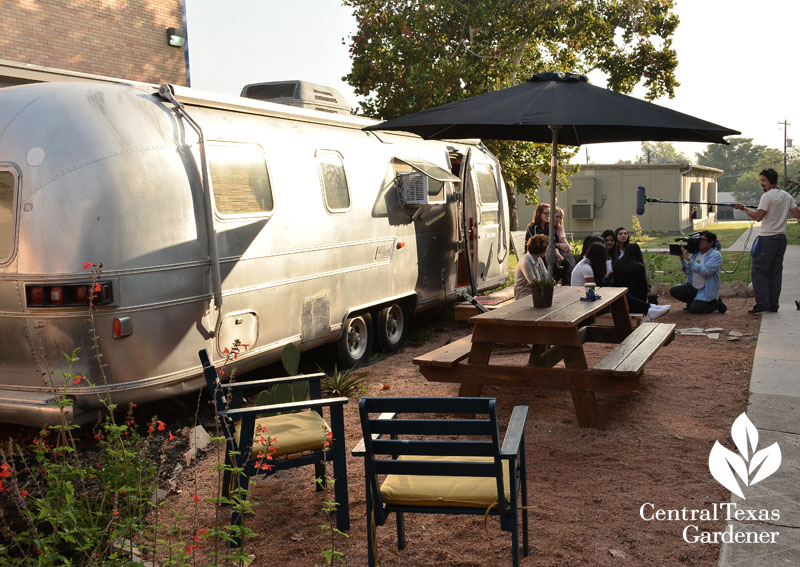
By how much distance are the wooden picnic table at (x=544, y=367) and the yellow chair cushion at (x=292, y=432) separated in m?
1.60

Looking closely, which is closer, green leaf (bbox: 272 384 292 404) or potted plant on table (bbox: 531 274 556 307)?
green leaf (bbox: 272 384 292 404)

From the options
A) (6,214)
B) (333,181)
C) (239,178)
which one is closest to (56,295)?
(6,214)

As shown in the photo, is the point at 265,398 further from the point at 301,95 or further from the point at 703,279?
the point at 703,279

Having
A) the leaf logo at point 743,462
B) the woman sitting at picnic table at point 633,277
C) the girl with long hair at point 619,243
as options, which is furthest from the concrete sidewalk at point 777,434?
the girl with long hair at point 619,243

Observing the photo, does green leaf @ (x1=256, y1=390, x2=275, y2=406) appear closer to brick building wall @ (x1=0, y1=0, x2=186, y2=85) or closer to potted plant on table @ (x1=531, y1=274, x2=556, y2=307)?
potted plant on table @ (x1=531, y1=274, x2=556, y2=307)

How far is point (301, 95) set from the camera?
8.53 meters

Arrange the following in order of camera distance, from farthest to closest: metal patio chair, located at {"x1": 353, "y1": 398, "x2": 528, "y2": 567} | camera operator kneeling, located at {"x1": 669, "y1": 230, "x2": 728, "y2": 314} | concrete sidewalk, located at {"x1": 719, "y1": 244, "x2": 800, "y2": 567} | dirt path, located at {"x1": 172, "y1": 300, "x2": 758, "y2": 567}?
camera operator kneeling, located at {"x1": 669, "y1": 230, "x2": 728, "y2": 314} → dirt path, located at {"x1": 172, "y1": 300, "x2": 758, "y2": 567} → concrete sidewalk, located at {"x1": 719, "y1": 244, "x2": 800, "y2": 567} → metal patio chair, located at {"x1": 353, "y1": 398, "x2": 528, "y2": 567}

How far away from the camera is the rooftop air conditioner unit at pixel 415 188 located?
9055mm

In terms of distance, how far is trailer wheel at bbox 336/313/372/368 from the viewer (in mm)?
8052

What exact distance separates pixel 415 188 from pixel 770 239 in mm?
4799

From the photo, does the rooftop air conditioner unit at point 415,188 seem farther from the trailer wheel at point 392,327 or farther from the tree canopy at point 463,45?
the tree canopy at point 463,45

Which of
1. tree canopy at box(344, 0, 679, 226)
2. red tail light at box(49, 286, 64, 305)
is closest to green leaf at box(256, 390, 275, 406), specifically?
red tail light at box(49, 286, 64, 305)

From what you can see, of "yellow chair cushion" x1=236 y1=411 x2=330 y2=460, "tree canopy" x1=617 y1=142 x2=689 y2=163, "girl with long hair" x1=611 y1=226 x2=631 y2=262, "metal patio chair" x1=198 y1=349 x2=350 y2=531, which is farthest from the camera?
"tree canopy" x1=617 y1=142 x2=689 y2=163

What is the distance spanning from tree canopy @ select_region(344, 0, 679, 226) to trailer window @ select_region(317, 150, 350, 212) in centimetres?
871
